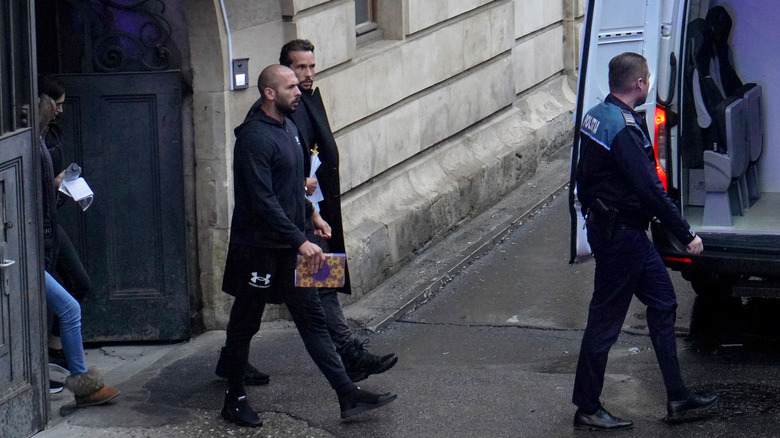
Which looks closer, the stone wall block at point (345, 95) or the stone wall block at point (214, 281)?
the stone wall block at point (214, 281)

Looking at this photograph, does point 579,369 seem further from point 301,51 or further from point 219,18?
point 219,18

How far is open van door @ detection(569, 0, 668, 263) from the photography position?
6051 mm

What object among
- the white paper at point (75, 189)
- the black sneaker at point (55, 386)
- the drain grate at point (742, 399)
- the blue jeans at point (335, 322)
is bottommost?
the black sneaker at point (55, 386)

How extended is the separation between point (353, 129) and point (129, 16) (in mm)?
1836

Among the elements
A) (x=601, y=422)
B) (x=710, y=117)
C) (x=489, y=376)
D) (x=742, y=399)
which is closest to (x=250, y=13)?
(x=489, y=376)

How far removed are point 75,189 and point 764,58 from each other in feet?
14.2

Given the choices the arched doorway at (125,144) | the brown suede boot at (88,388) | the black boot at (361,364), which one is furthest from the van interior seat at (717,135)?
the brown suede boot at (88,388)

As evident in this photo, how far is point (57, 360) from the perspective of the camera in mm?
6645

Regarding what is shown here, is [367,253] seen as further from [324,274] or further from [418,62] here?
Result: [324,274]

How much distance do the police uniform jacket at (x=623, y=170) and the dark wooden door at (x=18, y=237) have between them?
2.54 metres

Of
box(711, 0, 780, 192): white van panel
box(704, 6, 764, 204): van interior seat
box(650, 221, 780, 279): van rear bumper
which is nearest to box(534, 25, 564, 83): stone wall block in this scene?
box(711, 0, 780, 192): white van panel

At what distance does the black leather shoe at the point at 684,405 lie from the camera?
547 centimetres

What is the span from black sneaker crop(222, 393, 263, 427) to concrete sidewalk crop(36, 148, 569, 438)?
0.13 ft

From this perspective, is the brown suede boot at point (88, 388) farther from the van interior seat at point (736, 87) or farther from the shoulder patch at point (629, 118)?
the van interior seat at point (736, 87)
